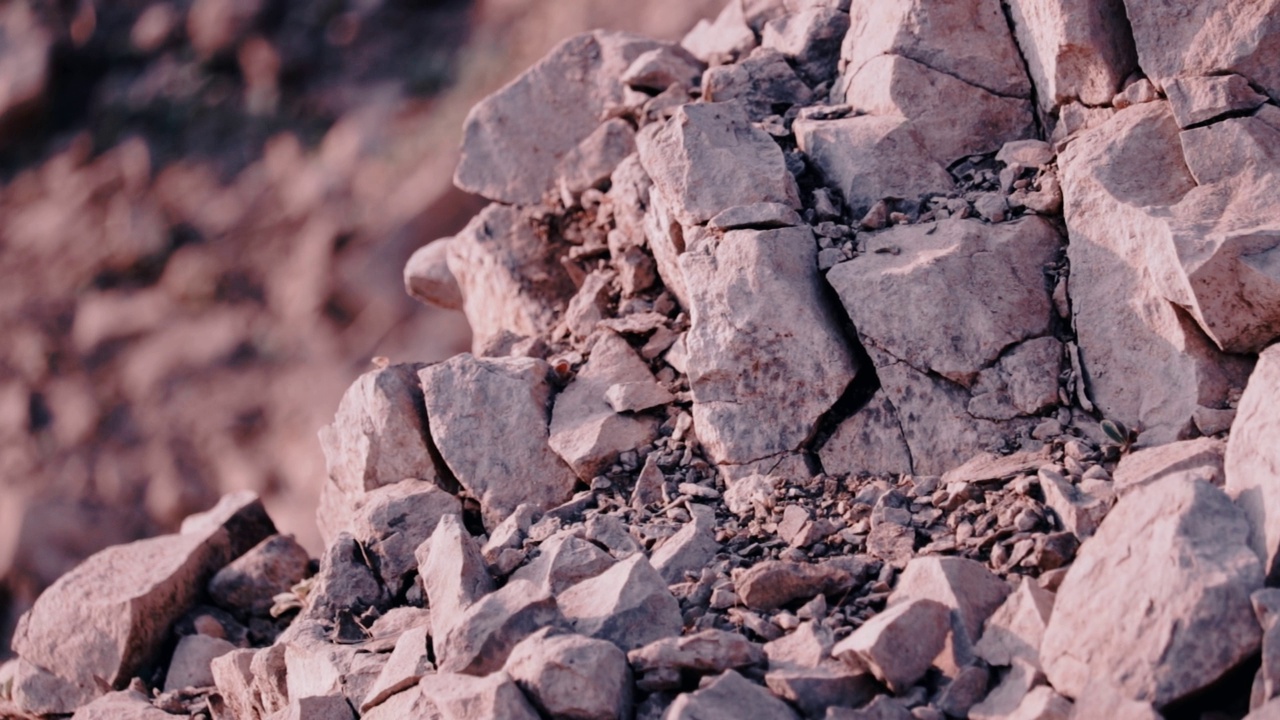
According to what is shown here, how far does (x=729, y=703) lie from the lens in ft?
8.86

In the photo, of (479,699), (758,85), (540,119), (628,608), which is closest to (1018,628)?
(628,608)

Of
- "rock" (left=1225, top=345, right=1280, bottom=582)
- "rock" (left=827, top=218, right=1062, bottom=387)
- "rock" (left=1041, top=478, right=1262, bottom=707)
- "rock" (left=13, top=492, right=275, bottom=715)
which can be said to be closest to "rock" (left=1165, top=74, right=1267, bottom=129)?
"rock" (left=827, top=218, right=1062, bottom=387)

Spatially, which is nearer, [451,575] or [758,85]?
[451,575]

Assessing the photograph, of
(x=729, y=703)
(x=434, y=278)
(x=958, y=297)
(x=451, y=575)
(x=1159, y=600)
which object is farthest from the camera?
(x=434, y=278)

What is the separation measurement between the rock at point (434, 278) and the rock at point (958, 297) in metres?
2.35

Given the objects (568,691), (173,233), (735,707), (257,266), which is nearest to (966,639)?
(735,707)

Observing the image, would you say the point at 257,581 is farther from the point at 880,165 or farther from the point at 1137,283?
the point at 1137,283

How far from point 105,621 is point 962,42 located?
12.2 ft

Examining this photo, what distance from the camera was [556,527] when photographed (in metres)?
3.66

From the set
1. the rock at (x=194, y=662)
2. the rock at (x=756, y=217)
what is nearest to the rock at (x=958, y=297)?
the rock at (x=756, y=217)

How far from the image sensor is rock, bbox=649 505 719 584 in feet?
10.9

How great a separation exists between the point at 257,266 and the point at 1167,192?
12.5 meters

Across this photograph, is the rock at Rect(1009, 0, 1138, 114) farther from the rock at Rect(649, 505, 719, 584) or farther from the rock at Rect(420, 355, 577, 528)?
the rock at Rect(420, 355, 577, 528)

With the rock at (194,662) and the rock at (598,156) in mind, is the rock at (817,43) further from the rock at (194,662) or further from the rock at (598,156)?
the rock at (194,662)
